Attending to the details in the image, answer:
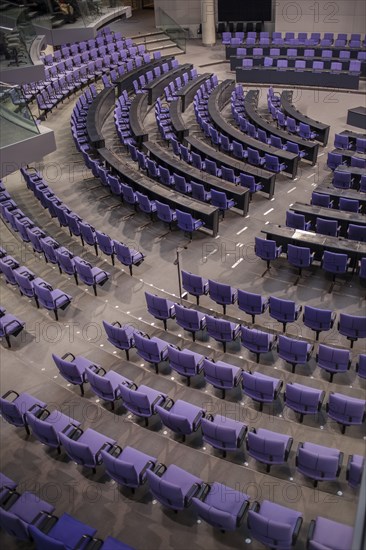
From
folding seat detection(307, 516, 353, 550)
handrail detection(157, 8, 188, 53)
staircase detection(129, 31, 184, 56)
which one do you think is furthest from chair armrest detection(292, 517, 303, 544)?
handrail detection(157, 8, 188, 53)

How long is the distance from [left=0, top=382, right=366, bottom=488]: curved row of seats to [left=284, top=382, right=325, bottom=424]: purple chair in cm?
1

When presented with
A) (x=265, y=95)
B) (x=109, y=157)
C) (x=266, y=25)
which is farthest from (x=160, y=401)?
(x=266, y=25)

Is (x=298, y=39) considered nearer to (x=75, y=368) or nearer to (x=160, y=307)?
(x=160, y=307)

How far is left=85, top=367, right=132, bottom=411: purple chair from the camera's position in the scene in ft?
27.2

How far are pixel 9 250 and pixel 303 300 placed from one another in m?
6.72

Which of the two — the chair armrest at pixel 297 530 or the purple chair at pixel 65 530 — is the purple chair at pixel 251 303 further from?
the purple chair at pixel 65 530

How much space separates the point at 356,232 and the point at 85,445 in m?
7.32

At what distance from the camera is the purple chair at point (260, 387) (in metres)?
8.09

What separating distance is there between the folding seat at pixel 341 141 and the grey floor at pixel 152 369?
45.3 inches

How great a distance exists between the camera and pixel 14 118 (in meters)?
10.3

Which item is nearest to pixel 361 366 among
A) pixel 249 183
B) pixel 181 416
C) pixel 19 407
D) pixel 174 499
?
pixel 181 416

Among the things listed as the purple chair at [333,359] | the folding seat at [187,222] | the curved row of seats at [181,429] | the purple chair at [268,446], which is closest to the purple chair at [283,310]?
the purple chair at [333,359]

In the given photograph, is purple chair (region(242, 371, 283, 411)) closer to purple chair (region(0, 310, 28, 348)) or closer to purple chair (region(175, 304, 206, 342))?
purple chair (region(175, 304, 206, 342))

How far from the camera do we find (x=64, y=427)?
26.0 ft
